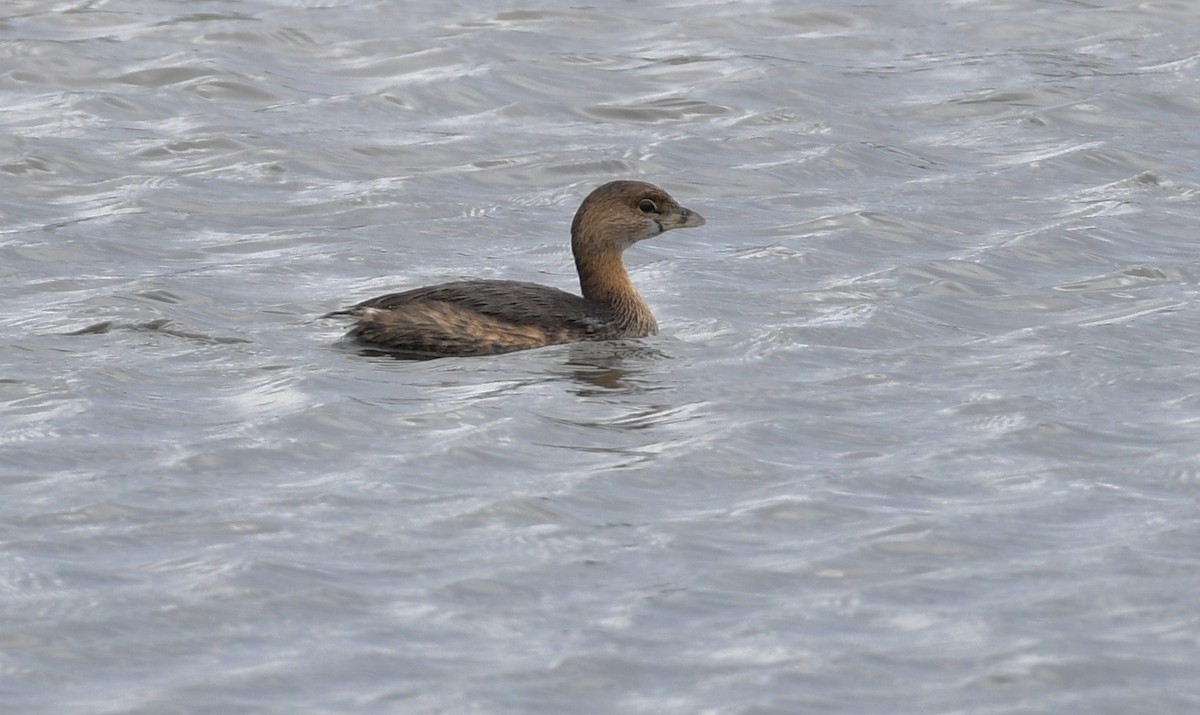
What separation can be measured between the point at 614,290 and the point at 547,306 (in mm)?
604

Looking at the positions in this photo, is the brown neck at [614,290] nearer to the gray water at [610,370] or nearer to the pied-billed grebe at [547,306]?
the pied-billed grebe at [547,306]

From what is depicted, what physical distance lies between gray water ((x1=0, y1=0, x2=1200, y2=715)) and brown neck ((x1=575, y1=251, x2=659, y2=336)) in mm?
266

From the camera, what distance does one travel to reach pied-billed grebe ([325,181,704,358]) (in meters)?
11.1

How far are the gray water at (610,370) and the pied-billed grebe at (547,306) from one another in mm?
150

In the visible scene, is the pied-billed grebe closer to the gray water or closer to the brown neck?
the brown neck

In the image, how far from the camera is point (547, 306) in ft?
37.4

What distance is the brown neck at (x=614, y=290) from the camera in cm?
1173

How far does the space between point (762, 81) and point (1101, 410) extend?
720 centimetres

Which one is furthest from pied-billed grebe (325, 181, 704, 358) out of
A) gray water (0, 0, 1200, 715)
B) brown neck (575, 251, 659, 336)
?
gray water (0, 0, 1200, 715)

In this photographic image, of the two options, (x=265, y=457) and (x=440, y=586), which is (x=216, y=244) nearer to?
(x=265, y=457)

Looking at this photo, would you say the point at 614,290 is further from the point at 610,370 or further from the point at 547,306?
the point at 610,370

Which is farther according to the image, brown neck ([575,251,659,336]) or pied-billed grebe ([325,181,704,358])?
brown neck ([575,251,659,336])

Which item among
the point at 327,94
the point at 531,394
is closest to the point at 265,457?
the point at 531,394

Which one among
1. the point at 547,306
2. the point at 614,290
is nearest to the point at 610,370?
the point at 547,306
